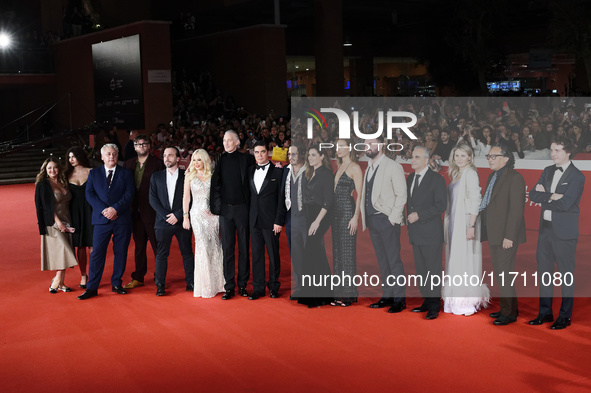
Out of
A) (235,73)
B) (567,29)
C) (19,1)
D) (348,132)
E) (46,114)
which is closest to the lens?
(348,132)

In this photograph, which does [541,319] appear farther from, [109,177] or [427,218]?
[109,177]

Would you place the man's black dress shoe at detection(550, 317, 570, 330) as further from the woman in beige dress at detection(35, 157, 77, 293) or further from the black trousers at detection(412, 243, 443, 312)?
the woman in beige dress at detection(35, 157, 77, 293)

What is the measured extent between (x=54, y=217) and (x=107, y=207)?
66cm

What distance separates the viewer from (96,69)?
25.7 m

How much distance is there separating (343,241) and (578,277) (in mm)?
3135

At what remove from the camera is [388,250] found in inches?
290

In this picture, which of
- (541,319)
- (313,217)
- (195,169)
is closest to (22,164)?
(195,169)

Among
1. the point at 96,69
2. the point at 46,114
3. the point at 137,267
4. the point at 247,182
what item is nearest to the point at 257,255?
the point at 247,182

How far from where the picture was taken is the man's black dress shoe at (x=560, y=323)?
6457 millimetres

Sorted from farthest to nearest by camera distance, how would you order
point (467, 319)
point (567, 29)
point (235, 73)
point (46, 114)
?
point (46, 114) → point (235, 73) → point (567, 29) → point (467, 319)

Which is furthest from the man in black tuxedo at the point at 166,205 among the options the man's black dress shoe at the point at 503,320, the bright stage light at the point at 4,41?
the bright stage light at the point at 4,41

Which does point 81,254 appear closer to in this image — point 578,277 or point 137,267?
point 137,267

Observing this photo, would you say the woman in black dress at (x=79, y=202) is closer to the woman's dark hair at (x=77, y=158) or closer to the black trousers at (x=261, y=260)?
the woman's dark hair at (x=77, y=158)

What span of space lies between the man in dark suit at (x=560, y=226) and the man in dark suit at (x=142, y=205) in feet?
15.1
